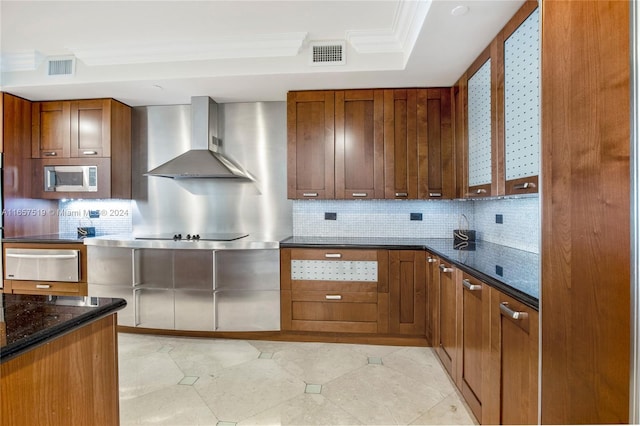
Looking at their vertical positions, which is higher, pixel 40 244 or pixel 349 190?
pixel 349 190

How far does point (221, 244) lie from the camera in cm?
258

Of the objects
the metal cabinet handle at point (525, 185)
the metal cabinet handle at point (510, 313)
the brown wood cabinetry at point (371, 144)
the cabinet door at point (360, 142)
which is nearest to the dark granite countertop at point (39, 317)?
the metal cabinet handle at point (510, 313)

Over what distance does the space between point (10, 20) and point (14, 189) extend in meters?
1.56

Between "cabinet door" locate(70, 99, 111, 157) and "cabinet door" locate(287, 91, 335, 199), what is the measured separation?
6.22ft

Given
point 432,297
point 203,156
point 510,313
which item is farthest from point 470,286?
point 203,156

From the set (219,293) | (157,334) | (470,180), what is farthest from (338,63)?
(157,334)

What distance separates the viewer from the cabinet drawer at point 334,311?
255 cm

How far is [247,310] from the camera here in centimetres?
262

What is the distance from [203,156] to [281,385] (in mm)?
2140

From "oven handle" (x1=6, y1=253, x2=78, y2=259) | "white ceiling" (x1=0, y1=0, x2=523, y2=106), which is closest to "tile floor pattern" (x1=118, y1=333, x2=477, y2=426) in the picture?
"oven handle" (x1=6, y1=253, x2=78, y2=259)

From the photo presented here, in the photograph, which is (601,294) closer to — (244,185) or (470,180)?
(470,180)

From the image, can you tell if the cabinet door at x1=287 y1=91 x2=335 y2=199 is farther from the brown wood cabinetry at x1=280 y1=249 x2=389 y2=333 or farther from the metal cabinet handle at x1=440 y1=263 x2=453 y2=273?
the metal cabinet handle at x1=440 y1=263 x2=453 y2=273

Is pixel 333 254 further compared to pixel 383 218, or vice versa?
pixel 383 218

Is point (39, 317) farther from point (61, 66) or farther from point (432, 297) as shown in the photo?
point (61, 66)
